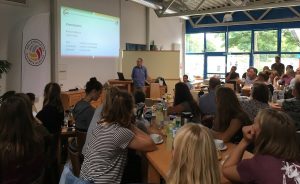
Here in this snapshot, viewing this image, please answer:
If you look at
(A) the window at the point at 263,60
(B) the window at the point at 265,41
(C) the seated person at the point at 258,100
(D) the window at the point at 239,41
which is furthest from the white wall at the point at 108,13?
(C) the seated person at the point at 258,100

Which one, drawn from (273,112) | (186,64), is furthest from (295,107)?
(186,64)

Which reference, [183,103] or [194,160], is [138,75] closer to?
[183,103]

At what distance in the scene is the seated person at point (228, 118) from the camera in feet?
9.75

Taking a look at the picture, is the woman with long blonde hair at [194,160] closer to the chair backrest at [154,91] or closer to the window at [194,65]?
the chair backrest at [154,91]

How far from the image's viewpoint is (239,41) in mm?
12891

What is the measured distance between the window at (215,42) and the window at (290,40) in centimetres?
236

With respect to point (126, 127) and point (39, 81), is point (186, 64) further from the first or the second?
point (126, 127)

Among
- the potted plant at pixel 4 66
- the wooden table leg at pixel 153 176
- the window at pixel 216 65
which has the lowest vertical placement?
the wooden table leg at pixel 153 176

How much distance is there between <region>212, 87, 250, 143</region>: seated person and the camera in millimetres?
2971

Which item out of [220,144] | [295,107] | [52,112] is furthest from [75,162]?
[295,107]

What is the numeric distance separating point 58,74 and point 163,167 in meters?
5.85

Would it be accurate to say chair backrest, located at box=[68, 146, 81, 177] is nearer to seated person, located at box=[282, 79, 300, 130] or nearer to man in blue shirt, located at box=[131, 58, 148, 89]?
seated person, located at box=[282, 79, 300, 130]

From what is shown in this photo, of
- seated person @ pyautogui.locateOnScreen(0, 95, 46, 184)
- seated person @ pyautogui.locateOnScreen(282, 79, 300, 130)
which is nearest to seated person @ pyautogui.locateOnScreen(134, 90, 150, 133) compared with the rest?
seated person @ pyautogui.locateOnScreen(0, 95, 46, 184)

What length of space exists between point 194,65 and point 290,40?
4078 millimetres
